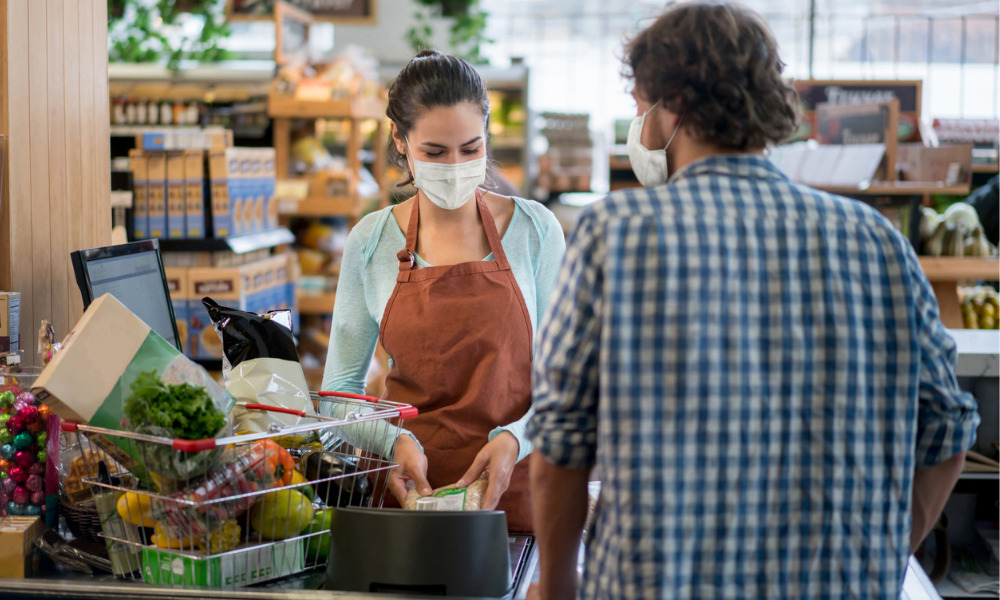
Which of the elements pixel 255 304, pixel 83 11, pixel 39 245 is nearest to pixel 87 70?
pixel 83 11

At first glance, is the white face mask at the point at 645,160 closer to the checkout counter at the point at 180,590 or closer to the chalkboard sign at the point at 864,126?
the checkout counter at the point at 180,590

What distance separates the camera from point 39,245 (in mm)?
2008

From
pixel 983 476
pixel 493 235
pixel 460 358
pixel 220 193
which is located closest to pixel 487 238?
pixel 493 235

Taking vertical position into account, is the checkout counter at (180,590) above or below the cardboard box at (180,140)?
below

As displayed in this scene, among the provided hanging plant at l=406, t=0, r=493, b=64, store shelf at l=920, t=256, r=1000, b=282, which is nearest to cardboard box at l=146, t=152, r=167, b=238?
store shelf at l=920, t=256, r=1000, b=282

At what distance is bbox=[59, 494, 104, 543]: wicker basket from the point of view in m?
1.53

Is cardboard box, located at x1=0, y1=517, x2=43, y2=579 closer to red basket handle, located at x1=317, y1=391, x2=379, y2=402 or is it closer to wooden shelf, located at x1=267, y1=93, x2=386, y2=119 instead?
red basket handle, located at x1=317, y1=391, x2=379, y2=402

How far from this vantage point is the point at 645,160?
4.23ft

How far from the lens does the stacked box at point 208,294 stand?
399 cm

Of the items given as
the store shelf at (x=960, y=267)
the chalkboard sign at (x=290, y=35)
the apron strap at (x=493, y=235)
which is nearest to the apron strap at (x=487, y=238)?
the apron strap at (x=493, y=235)

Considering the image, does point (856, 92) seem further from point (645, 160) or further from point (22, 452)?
point (22, 452)

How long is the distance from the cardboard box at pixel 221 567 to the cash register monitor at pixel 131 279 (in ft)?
1.67

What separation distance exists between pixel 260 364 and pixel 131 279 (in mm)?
465

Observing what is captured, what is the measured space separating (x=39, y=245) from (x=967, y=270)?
4.03m
